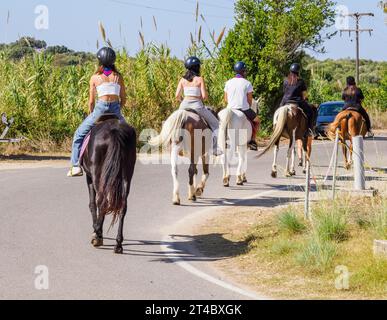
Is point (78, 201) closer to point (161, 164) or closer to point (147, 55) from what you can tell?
point (161, 164)

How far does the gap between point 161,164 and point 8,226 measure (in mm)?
9808

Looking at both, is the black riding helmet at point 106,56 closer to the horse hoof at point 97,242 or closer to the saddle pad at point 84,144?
the saddle pad at point 84,144

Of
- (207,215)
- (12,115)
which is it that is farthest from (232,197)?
(12,115)

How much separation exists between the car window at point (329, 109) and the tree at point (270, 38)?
173 inches

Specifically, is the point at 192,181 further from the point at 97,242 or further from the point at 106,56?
the point at 97,242

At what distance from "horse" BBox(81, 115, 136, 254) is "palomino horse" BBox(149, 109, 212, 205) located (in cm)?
310

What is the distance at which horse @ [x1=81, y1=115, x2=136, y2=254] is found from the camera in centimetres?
1050

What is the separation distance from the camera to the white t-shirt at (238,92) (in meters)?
16.8

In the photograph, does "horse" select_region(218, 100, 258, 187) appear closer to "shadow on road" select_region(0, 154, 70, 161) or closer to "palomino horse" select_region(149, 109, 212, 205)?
"palomino horse" select_region(149, 109, 212, 205)

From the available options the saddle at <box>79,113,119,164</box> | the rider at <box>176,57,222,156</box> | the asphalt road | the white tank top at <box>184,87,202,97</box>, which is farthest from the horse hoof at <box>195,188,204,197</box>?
the saddle at <box>79,113,119,164</box>

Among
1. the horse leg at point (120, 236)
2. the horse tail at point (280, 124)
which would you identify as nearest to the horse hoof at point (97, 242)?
the horse leg at point (120, 236)

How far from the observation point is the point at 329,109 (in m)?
38.2
